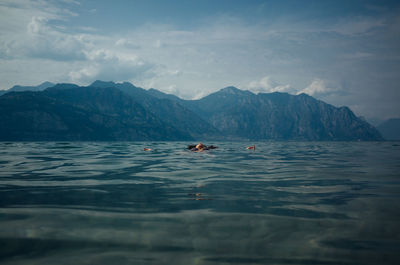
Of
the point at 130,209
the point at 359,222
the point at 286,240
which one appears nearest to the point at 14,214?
the point at 130,209

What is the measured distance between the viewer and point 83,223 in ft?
25.9

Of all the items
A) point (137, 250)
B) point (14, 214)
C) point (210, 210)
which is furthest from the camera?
point (210, 210)

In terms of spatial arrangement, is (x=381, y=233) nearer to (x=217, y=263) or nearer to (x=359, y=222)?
(x=359, y=222)

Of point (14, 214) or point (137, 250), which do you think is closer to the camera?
point (137, 250)

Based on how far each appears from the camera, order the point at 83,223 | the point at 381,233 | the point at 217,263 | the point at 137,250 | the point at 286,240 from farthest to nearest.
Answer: the point at 83,223, the point at 381,233, the point at 286,240, the point at 137,250, the point at 217,263

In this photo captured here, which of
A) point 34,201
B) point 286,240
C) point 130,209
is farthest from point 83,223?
point 286,240

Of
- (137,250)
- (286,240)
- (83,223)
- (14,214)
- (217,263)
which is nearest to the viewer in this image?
(217,263)

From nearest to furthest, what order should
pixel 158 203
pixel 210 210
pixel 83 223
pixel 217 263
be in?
pixel 217 263, pixel 83 223, pixel 210 210, pixel 158 203

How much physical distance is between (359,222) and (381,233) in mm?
1017

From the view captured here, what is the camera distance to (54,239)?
21.9 feet

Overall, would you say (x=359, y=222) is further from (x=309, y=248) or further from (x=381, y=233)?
(x=309, y=248)

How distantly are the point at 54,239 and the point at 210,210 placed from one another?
4956 mm

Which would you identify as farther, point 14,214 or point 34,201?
point 34,201

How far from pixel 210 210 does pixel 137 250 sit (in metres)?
3.85
